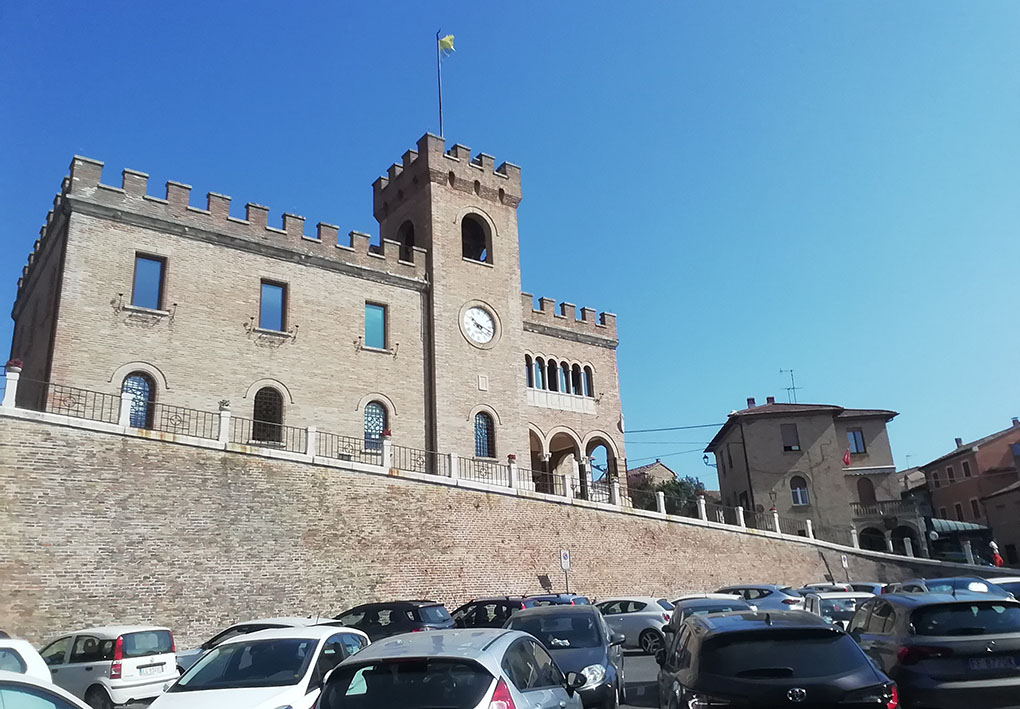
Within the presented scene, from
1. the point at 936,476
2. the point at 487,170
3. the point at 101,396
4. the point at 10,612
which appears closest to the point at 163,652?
the point at 10,612

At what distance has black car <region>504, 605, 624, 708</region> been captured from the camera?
8.73 m

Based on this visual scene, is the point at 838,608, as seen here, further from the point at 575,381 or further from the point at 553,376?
the point at 575,381

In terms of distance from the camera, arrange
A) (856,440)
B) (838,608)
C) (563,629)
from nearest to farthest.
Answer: (563,629) < (838,608) < (856,440)

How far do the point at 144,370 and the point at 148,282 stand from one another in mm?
2880

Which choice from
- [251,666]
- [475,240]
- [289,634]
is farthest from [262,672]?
[475,240]

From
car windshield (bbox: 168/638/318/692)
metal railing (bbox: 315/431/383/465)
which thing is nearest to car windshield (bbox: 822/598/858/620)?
car windshield (bbox: 168/638/318/692)

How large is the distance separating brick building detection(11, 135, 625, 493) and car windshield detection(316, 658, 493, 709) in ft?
59.5

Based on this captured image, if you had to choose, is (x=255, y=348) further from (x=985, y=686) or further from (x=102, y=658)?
(x=985, y=686)

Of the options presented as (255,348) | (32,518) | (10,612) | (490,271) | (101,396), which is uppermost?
(490,271)

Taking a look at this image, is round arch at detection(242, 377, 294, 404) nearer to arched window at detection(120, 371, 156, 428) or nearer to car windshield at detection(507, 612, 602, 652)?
arched window at detection(120, 371, 156, 428)

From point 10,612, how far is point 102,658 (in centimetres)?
539

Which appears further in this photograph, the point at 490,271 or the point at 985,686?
the point at 490,271

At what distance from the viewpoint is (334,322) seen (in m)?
25.5

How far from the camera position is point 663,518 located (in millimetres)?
28172
